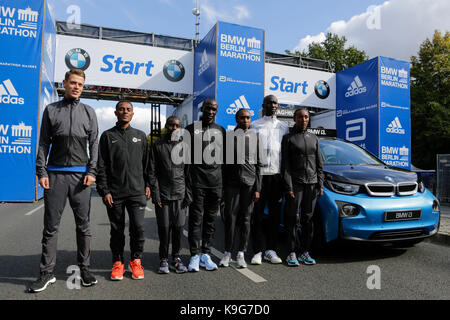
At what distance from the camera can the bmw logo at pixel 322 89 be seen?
1695 centimetres

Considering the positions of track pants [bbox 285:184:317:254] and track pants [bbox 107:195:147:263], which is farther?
track pants [bbox 285:184:317:254]

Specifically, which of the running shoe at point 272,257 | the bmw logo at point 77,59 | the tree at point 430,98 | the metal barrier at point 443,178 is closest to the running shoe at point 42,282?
the running shoe at point 272,257

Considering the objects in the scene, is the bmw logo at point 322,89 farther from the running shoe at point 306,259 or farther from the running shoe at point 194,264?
the running shoe at point 194,264

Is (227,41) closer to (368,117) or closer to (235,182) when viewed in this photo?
(368,117)

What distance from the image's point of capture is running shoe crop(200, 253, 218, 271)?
374cm

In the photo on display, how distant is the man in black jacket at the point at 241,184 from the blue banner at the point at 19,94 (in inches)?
343

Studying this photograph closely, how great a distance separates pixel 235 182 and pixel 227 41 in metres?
9.56

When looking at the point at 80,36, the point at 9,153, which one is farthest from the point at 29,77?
the point at 80,36

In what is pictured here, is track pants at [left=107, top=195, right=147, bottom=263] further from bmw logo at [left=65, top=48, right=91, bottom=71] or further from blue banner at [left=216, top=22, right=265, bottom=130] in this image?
bmw logo at [left=65, top=48, right=91, bottom=71]

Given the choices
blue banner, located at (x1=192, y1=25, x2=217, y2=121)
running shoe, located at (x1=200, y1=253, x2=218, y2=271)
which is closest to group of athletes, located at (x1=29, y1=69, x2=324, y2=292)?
running shoe, located at (x1=200, y1=253, x2=218, y2=271)

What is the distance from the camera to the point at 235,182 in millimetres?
3869

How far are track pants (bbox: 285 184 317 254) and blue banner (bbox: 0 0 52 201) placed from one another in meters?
9.21

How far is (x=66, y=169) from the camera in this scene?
126 inches

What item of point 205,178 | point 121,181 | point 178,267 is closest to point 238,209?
point 205,178
